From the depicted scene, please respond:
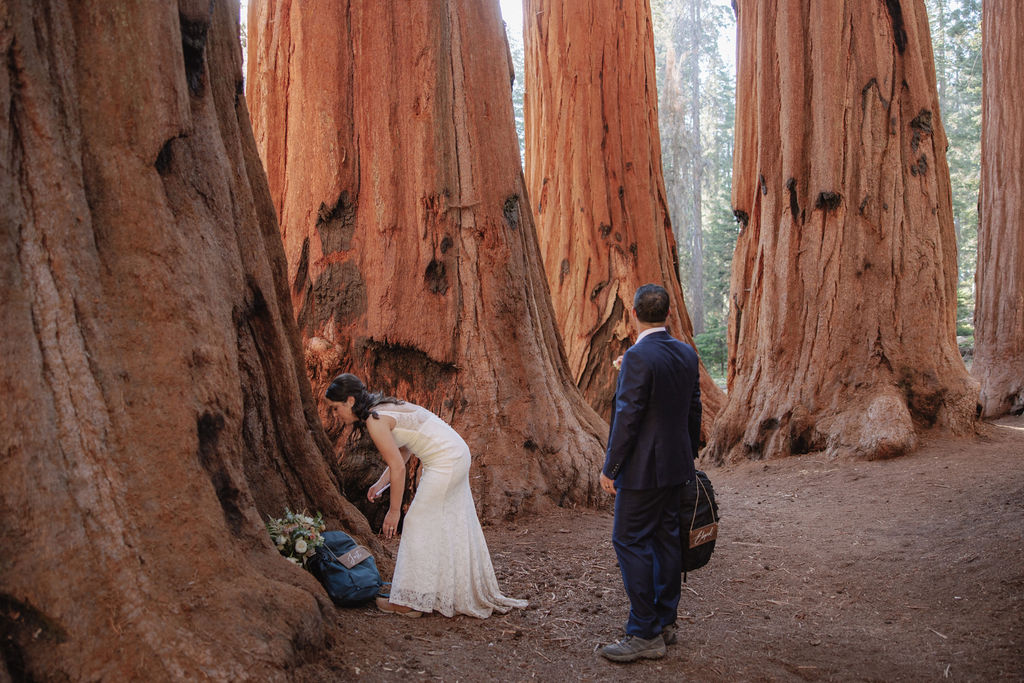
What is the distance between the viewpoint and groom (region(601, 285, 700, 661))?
153 inches

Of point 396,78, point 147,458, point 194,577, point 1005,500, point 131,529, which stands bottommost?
point 1005,500

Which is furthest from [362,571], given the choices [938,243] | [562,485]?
[938,243]

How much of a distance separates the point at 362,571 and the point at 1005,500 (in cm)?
453

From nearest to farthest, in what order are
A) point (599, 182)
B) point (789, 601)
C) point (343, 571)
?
1. point (343, 571)
2. point (789, 601)
3. point (599, 182)

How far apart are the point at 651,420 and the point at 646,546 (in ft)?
1.95

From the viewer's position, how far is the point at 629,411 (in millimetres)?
3883

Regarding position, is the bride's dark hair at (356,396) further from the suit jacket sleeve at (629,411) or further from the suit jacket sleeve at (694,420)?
the suit jacket sleeve at (694,420)

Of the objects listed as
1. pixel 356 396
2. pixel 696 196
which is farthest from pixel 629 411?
pixel 696 196

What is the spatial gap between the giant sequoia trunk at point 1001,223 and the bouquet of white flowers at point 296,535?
1051 cm

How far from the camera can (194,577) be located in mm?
3041

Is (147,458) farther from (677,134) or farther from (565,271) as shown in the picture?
(677,134)

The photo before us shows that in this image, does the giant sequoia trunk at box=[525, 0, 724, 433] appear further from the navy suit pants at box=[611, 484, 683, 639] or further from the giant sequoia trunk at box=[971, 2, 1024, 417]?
the navy suit pants at box=[611, 484, 683, 639]

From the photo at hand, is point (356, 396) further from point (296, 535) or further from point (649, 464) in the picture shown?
point (649, 464)

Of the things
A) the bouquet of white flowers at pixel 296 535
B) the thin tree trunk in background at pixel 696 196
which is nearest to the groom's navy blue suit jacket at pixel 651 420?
the bouquet of white flowers at pixel 296 535
